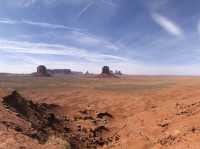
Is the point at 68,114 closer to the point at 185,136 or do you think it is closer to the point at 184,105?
the point at 184,105

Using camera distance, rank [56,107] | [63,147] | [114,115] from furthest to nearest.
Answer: [56,107], [114,115], [63,147]

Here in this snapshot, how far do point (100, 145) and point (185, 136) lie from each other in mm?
4506

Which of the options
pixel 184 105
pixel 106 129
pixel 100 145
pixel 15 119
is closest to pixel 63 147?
pixel 15 119

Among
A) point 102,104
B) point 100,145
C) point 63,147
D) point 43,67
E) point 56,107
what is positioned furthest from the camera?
point 43,67

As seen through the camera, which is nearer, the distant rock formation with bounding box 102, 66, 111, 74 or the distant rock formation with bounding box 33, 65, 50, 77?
the distant rock formation with bounding box 33, 65, 50, 77

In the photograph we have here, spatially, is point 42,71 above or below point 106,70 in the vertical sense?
below

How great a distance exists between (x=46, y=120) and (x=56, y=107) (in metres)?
5.62

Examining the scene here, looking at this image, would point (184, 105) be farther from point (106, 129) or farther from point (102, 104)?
point (102, 104)

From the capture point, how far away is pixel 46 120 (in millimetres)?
16109

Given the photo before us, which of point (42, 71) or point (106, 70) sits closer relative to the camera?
point (42, 71)

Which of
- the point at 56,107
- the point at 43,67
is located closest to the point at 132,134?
the point at 56,107

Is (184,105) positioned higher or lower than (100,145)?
higher

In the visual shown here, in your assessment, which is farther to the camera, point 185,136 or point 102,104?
point 102,104

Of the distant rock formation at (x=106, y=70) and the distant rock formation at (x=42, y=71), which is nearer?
the distant rock formation at (x=42, y=71)
